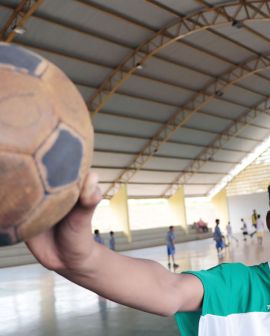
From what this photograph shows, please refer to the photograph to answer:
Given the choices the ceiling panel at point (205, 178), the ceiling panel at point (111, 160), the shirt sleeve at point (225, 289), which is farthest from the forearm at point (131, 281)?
the ceiling panel at point (205, 178)

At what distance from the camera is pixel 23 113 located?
126cm

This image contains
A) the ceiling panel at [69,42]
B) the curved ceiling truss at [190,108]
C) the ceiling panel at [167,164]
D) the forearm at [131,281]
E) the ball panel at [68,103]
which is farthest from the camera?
the ceiling panel at [167,164]

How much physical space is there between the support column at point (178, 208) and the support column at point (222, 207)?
253 inches

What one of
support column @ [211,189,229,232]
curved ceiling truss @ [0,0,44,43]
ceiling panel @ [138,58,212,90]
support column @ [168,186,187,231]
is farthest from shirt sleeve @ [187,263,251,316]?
support column @ [211,189,229,232]

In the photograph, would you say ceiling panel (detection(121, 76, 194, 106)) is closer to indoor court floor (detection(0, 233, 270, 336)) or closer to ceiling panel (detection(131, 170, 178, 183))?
ceiling panel (detection(131, 170, 178, 183))

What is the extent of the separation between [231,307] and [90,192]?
3.17 feet

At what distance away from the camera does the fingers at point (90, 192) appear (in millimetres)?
1367

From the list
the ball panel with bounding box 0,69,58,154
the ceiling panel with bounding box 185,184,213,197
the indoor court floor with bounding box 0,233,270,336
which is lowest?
the indoor court floor with bounding box 0,233,270,336

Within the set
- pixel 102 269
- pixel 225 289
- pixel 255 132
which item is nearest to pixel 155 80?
pixel 255 132

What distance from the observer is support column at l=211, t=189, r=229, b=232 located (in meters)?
43.7

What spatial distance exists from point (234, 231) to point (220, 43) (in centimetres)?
2422

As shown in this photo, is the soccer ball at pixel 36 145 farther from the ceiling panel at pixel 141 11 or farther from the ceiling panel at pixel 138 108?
the ceiling panel at pixel 138 108

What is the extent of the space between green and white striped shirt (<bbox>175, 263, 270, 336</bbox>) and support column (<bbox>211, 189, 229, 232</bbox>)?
139ft

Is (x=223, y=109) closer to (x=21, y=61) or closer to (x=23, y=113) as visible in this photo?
(x=21, y=61)
